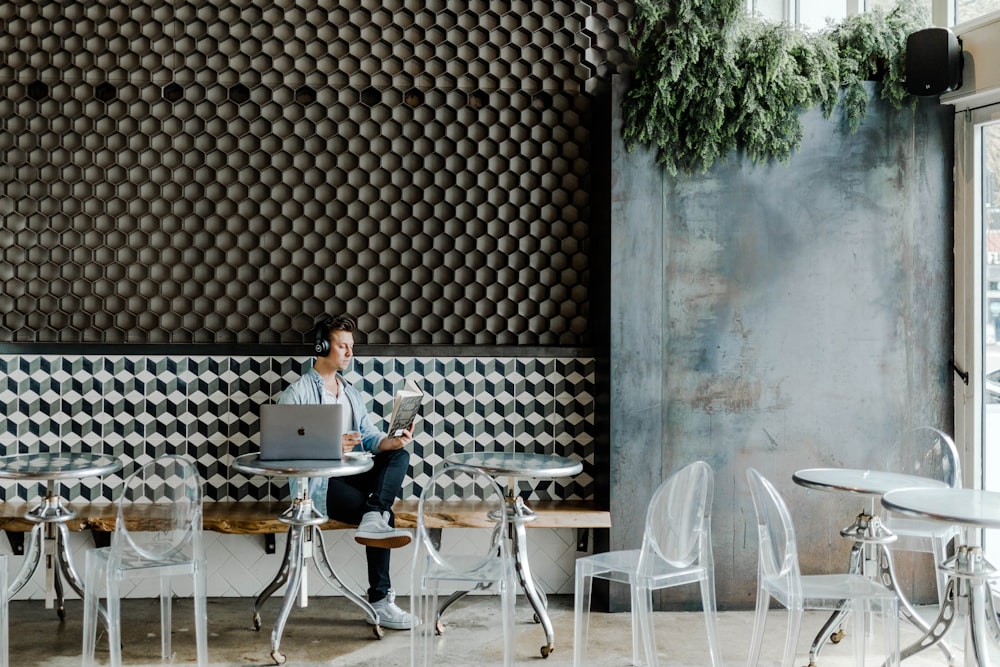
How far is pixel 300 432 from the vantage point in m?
4.16

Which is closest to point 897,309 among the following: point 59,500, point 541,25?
point 541,25

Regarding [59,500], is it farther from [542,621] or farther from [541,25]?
[541,25]

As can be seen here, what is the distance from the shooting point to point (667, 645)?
14.3ft

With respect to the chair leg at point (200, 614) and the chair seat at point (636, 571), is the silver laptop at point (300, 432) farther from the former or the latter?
the chair seat at point (636, 571)

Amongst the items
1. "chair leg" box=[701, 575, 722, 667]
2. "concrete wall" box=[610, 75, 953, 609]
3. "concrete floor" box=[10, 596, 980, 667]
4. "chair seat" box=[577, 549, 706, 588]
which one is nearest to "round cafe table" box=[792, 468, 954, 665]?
"concrete floor" box=[10, 596, 980, 667]

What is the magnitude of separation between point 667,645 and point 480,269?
7.38 ft

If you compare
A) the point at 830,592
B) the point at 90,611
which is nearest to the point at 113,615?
the point at 90,611

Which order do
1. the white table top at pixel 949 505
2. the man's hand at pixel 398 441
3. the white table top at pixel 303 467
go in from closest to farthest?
the white table top at pixel 949 505, the white table top at pixel 303 467, the man's hand at pixel 398 441

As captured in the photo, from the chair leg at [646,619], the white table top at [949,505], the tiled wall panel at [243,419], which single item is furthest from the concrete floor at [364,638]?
the white table top at [949,505]

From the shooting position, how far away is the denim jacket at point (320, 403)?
4.61 m

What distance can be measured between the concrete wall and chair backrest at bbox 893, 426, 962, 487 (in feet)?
0.41

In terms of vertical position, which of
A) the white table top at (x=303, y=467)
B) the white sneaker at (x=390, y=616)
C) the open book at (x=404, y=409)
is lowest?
the white sneaker at (x=390, y=616)

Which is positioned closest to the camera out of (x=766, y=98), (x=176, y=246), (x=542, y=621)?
(x=542, y=621)

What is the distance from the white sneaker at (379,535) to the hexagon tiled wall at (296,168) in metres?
1.21
